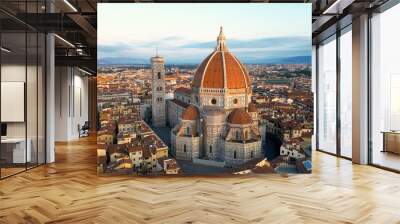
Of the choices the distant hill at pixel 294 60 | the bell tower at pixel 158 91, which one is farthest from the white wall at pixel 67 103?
the distant hill at pixel 294 60

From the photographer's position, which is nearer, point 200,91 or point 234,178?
point 234,178

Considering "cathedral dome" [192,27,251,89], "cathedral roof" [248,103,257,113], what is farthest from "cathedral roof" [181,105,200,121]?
"cathedral roof" [248,103,257,113]

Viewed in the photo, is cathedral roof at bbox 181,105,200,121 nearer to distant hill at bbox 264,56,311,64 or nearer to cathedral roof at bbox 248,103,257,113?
cathedral roof at bbox 248,103,257,113

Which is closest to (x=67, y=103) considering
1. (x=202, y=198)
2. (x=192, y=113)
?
(x=192, y=113)

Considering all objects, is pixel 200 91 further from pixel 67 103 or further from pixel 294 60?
pixel 67 103

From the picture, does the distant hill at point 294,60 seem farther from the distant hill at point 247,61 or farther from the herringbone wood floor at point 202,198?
the herringbone wood floor at point 202,198
